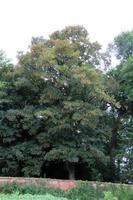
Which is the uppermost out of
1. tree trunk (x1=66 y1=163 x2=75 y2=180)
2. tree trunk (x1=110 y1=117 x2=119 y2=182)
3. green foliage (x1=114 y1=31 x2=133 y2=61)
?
green foliage (x1=114 y1=31 x2=133 y2=61)

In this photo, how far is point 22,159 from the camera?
21.4 m

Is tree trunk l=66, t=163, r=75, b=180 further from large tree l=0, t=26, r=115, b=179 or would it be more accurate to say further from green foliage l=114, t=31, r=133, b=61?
green foliage l=114, t=31, r=133, b=61

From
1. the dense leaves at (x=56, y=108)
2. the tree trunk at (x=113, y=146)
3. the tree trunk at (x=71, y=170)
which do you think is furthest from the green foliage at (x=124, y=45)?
the tree trunk at (x=71, y=170)

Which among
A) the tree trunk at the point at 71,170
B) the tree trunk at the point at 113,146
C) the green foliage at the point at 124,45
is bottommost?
the tree trunk at the point at 71,170

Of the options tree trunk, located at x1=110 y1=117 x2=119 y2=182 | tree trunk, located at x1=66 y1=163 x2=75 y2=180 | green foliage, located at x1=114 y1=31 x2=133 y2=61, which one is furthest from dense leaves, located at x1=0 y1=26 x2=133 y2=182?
green foliage, located at x1=114 y1=31 x2=133 y2=61

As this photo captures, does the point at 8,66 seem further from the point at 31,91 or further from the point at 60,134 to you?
the point at 60,134

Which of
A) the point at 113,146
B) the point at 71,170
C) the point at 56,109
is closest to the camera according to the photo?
the point at 56,109

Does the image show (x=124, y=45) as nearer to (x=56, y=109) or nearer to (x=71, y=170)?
(x=56, y=109)

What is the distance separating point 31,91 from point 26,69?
1355 millimetres

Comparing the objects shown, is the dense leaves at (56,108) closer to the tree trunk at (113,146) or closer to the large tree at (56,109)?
the large tree at (56,109)

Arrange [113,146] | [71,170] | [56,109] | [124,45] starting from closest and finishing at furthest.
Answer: [56,109] < [71,170] < [113,146] < [124,45]

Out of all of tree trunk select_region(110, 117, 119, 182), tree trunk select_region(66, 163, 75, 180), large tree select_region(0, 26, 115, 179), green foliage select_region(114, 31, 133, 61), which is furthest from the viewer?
green foliage select_region(114, 31, 133, 61)

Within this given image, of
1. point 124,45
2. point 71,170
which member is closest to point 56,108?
point 71,170

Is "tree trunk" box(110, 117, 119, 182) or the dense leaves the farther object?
"tree trunk" box(110, 117, 119, 182)
